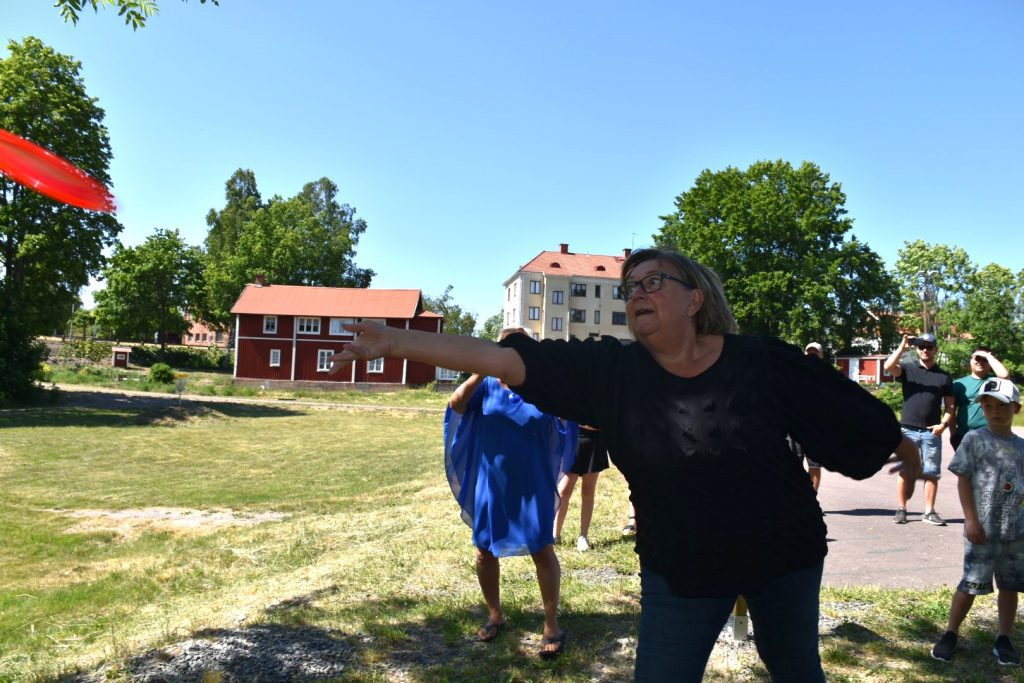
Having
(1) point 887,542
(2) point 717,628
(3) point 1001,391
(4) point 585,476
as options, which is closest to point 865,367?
(1) point 887,542

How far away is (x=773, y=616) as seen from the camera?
2.39m

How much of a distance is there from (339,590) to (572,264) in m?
75.0

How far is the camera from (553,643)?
14.1 ft

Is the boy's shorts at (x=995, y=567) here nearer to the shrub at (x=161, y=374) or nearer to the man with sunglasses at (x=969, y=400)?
the man with sunglasses at (x=969, y=400)

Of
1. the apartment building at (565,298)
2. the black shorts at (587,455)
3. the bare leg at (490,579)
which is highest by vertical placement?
the apartment building at (565,298)

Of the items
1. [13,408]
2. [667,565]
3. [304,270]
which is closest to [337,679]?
[667,565]

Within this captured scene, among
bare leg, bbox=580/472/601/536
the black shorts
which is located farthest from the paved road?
the black shorts

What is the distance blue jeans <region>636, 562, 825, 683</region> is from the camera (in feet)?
7.62

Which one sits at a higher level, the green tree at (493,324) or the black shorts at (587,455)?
the green tree at (493,324)

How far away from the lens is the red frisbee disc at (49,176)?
292 centimetres

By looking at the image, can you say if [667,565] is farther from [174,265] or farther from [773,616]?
Result: [174,265]

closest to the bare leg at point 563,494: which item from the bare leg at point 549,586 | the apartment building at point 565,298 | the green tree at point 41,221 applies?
the bare leg at point 549,586

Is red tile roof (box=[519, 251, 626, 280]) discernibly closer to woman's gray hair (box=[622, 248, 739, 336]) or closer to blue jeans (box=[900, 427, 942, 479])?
blue jeans (box=[900, 427, 942, 479])

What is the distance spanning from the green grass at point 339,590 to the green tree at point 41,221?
17.8m
